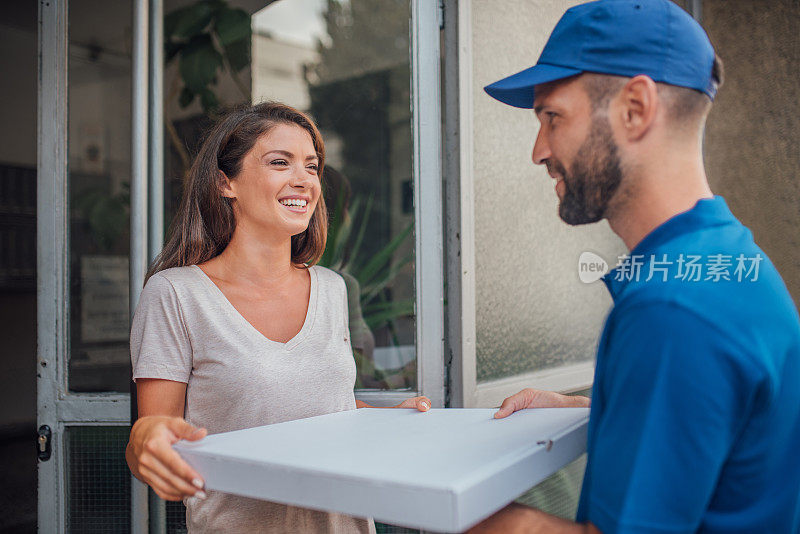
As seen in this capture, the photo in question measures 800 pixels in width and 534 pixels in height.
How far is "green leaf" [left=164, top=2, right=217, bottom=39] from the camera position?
7.30 feet

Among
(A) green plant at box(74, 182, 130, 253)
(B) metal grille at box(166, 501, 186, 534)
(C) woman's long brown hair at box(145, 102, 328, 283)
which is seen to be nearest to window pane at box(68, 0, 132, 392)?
(A) green plant at box(74, 182, 130, 253)

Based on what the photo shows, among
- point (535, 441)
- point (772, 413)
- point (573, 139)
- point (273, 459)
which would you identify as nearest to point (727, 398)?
point (772, 413)

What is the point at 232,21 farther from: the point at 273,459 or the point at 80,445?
the point at 273,459

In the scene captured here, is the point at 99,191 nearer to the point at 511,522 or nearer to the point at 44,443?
the point at 44,443

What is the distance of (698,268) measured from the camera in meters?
0.77

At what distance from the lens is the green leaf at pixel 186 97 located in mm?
2342

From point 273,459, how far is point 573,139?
2.03 ft

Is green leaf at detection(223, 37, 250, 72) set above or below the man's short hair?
above

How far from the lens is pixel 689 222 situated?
836 millimetres

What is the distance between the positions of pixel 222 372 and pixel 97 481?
1.02m

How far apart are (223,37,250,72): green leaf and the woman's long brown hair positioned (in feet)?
4.64

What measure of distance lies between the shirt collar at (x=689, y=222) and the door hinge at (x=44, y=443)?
1.84 metres

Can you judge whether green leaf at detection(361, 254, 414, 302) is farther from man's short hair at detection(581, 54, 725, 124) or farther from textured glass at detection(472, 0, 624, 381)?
man's short hair at detection(581, 54, 725, 124)

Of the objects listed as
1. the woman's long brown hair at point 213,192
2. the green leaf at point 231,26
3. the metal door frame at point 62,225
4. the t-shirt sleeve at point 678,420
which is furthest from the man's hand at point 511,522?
the green leaf at point 231,26
